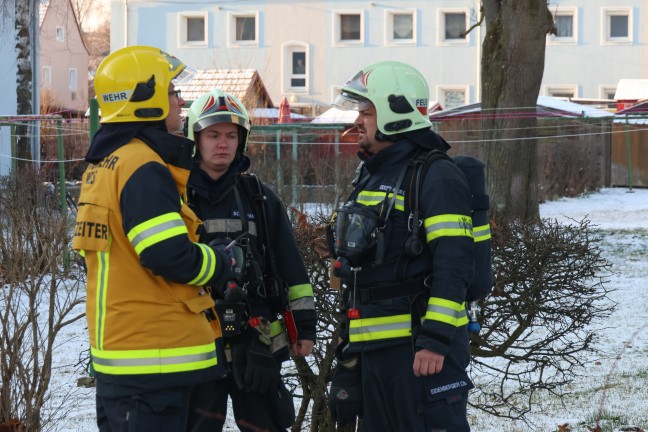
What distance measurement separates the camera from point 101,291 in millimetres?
3371

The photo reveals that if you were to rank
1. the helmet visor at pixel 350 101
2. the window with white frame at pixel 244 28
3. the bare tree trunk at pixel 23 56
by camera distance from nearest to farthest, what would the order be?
1. the helmet visor at pixel 350 101
2. the bare tree trunk at pixel 23 56
3. the window with white frame at pixel 244 28

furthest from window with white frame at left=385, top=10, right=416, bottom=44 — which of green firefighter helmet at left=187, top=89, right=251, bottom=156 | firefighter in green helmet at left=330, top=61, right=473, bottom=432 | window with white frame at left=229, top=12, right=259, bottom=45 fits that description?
firefighter in green helmet at left=330, top=61, right=473, bottom=432

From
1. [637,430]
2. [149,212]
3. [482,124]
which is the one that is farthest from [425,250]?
[482,124]

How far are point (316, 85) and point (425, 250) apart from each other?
3684cm

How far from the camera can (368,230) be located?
12.0 feet

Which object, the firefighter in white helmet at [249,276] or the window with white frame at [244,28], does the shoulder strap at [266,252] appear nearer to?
the firefighter in white helmet at [249,276]

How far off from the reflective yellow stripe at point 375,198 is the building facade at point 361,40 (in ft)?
110

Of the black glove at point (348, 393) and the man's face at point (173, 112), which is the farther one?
the black glove at point (348, 393)

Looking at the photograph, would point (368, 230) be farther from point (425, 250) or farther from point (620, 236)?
point (620, 236)

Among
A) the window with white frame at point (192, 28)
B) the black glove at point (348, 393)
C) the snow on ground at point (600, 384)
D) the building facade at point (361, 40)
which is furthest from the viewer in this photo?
the window with white frame at point (192, 28)

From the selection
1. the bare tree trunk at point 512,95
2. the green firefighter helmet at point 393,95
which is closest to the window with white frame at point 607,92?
the bare tree trunk at point 512,95

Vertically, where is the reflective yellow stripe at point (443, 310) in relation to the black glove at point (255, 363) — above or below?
above

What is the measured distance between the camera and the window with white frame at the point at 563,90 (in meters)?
38.4

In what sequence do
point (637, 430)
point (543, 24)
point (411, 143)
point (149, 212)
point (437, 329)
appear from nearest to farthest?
point (149, 212) < point (437, 329) < point (411, 143) < point (637, 430) < point (543, 24)
